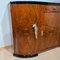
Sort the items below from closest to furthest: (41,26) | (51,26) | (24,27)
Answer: (24,27) → (41,26) → (51,26)

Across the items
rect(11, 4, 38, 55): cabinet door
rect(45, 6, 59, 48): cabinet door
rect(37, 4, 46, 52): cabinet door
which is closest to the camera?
rect(11, 4, 38, 55): cabinet door

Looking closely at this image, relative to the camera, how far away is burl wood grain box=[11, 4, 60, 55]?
2426mm

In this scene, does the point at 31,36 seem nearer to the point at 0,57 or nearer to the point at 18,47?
the point at 18,47

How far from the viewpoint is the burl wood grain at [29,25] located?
7.96ft

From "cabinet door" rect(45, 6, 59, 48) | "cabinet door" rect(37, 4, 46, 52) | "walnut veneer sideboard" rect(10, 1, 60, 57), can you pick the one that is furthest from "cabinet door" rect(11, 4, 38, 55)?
"cabinet door" rect(45, 6, 59, 48)

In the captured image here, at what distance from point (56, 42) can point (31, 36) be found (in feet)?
2.83

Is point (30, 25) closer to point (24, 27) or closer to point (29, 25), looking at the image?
point (29, 25)

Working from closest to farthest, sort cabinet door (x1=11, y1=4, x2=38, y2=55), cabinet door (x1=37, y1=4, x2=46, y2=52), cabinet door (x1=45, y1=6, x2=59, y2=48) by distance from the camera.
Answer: cabinet door (x1=11, y1=4, x2=38, y2=55), cabinet door (x1=37, y1=4, x2=46, y2=52), cabinet door (x1=45, y1=6, x2=59, y2=48)

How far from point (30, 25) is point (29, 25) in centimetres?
2

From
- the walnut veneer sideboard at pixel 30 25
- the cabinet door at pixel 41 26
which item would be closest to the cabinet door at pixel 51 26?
the walnut veneer sideboard at pixel 30 25

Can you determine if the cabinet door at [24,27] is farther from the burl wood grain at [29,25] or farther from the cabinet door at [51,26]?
the cabinet door at [51,26]

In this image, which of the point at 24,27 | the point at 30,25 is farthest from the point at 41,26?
the point at 24,27

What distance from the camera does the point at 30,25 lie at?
8.13 ft

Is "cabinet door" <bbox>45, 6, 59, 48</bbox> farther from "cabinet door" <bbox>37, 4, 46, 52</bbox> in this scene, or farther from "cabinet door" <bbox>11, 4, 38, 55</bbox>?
"cabinet door" <bbox>11, 4, 38, 55</bbox>
